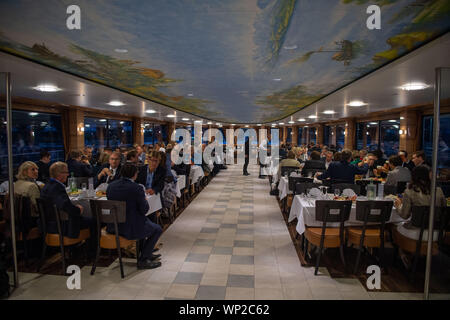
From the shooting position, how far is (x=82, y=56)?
3.93 metres

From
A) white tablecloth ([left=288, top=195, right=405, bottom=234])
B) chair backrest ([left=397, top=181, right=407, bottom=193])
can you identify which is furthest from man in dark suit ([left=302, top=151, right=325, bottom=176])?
white tablecloth ([left=288, top=195, right=405, bottom=234])

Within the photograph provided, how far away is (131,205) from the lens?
3.70 metres

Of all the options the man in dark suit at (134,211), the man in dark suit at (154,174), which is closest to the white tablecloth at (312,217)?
the man in dark suit at (134,211)

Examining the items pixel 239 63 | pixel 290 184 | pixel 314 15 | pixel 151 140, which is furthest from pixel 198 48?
pixel 151 140

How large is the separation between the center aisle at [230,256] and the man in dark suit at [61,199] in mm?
1194

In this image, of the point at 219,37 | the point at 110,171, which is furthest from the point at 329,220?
the point at 110,171

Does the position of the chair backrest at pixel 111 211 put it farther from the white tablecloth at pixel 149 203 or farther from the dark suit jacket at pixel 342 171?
the dark suit jacket at pixel 342 171

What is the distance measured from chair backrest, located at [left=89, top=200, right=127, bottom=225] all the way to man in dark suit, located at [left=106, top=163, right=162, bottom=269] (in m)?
0.08

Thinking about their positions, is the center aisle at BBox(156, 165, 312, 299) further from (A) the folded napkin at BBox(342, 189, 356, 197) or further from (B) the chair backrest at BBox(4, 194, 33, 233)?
(B) the chair backrest at BBox(4, 194, 33, 233)

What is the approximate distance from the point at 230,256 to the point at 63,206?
7.81 feet

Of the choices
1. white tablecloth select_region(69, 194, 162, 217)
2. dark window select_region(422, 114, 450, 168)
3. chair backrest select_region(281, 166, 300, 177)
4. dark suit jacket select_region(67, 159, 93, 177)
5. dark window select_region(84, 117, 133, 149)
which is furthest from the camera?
dark window select_region(84, 117, 133, 149)

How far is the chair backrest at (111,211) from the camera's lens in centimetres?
361

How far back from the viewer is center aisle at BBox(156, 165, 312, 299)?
352cm
